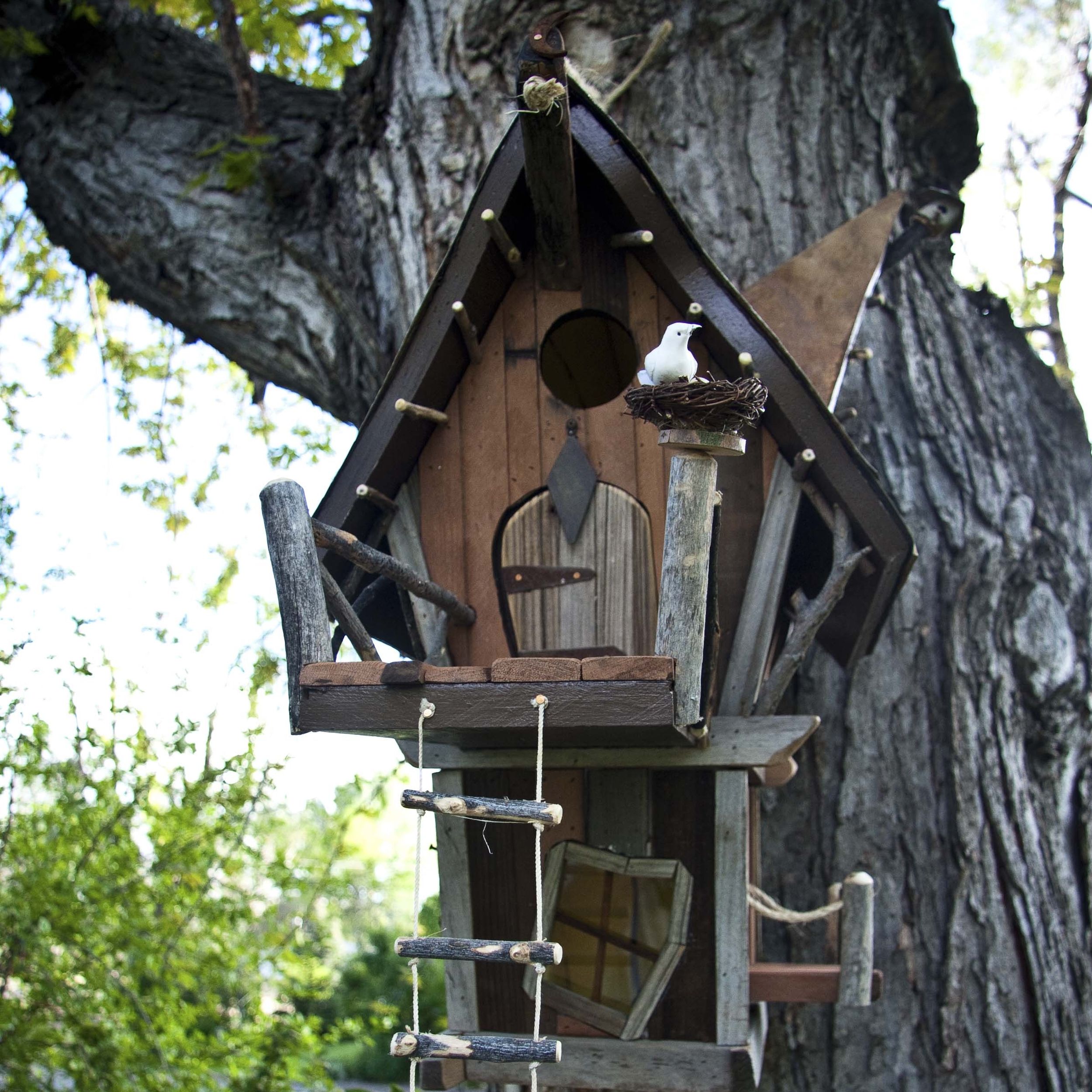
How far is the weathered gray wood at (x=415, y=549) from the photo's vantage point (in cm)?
283

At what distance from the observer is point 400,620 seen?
10.5 ft

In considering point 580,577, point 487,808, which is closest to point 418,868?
point 487,808

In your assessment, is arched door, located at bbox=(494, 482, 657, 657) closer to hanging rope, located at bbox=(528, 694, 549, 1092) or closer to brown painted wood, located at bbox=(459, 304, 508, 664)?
brown painted wood, located at bbox=(459, 304, 508, 664)

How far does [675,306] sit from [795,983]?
1.58m

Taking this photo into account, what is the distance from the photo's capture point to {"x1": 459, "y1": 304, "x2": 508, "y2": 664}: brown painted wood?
2.83 m

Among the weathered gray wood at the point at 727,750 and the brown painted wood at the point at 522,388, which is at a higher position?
the brown painted wood at the point at 522,388

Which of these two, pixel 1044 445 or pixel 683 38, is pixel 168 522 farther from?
pixel 1044 445

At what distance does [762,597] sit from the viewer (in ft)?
8.93

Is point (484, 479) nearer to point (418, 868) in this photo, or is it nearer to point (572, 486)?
point (572, 486)

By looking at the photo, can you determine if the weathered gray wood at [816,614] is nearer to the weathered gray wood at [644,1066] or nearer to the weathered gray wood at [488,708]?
the weathered gray wood at [488,708]

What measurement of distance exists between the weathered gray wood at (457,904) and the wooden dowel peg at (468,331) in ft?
3.27

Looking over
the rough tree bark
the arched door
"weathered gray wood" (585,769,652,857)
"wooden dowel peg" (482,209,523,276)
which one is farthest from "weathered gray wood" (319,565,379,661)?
the rough tree bark

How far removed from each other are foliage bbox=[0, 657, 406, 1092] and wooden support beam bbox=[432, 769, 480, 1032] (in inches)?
53.2

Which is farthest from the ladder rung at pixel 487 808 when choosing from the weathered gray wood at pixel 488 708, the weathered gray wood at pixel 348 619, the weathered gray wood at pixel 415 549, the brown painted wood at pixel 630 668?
the weathered gray wood at pixel 415 549
